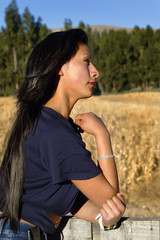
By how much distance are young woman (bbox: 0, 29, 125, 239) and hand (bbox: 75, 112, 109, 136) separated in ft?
0.15

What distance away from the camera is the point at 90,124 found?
1711 millimetres

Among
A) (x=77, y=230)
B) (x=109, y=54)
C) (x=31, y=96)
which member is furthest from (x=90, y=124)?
(x=109, y=54)

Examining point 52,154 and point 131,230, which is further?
point 131,230

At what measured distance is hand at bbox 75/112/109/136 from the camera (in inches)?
66.0

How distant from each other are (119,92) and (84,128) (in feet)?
75.3

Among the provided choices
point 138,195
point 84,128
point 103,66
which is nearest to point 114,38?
point 103,66

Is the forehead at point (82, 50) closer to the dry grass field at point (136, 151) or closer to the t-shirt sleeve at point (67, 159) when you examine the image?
the t-shirt sleeve at point (67, 159)

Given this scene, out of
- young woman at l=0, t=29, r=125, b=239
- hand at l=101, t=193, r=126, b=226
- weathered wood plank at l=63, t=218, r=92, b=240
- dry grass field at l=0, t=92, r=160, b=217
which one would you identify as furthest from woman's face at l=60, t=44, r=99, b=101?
dry grass field at l=0, t=92, r=160, b=217

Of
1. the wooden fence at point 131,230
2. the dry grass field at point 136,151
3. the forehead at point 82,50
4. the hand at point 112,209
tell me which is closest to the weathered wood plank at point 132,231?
the wooden fence at point 131,230

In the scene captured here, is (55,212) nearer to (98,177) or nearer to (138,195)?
(98,177)

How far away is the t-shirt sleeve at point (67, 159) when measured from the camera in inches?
49.3

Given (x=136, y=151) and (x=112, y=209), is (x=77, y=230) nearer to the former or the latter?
(x=112, y=209)

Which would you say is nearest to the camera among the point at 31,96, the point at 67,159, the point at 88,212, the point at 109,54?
the point at 67,159

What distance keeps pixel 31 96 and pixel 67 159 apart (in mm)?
434
